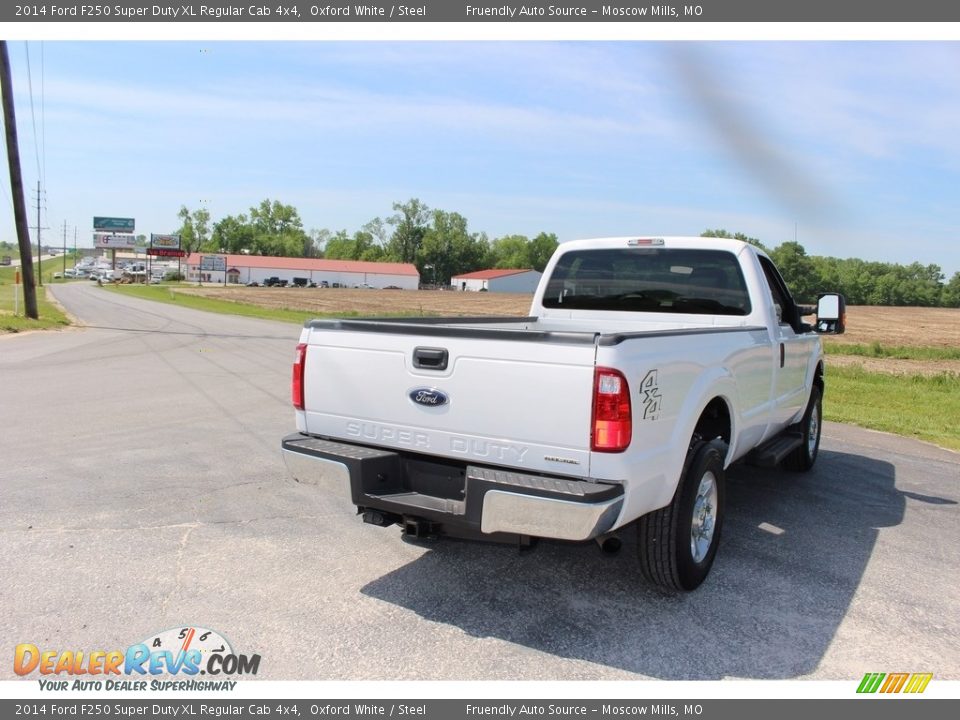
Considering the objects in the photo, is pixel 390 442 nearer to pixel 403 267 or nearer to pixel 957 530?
pixel 957 530

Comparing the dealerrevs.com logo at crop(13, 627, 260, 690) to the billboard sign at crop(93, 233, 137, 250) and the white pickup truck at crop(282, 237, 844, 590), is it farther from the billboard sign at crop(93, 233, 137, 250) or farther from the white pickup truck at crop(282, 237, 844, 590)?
the billboard sign at crop(93, 233, 137, 250)

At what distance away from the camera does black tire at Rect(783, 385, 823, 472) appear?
7156 millimetres

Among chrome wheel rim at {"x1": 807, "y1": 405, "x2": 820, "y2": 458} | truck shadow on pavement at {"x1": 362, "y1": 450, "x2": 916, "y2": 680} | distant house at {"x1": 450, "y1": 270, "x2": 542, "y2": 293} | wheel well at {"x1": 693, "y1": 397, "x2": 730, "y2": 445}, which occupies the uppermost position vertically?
wheel well at {"x1": 693, "y1": 397, "x2": 730, "y2": 445}

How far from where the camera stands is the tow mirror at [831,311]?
6.35 m

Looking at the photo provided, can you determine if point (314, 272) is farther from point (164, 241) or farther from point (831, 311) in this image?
point (831, 311)

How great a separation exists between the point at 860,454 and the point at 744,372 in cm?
444

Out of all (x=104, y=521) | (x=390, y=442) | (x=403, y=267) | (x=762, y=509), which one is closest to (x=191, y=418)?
(x=104, y=521)

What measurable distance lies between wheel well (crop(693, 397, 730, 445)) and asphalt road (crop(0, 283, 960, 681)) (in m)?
0.84

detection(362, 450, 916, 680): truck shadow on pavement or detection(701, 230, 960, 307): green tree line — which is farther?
detection(701, 230, 960, 307): green tree line

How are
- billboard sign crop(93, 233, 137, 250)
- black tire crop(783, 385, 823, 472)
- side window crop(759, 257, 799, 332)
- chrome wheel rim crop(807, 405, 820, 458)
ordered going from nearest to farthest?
side window crop(759, 257, 799, 332) < black tire crop(783, 385, 823, 472) < chrome wheel rim crop(807, 405, 820, 458) < billboard sign crop(93, 233, 137, 250)

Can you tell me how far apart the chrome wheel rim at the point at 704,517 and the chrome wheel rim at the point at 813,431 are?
320 centimetres

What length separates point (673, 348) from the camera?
12.9 feet

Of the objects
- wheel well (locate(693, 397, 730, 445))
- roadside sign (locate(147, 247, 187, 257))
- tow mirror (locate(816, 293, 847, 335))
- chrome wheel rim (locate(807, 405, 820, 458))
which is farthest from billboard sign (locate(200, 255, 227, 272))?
wheel well (locate(693, 397, 730, 445))

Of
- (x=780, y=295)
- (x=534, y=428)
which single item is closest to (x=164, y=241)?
(x=780, y=295)
